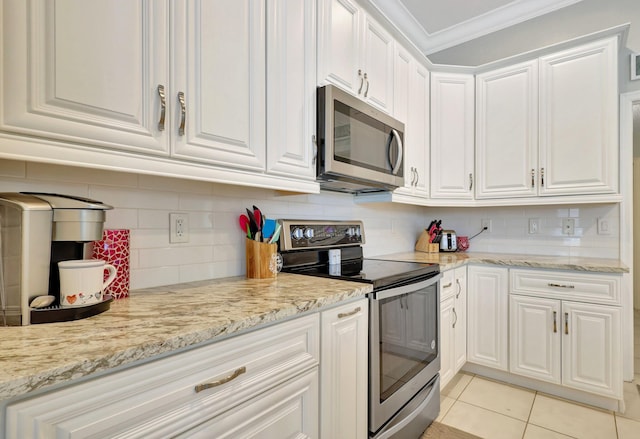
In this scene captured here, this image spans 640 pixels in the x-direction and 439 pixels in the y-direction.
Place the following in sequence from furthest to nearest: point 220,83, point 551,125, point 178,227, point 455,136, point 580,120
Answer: point 455,136 → point 551,125 → point 580,120 → point 178,227 → point 220,83

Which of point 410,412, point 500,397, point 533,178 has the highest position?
point 533,178

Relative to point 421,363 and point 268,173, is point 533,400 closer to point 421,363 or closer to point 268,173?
point 421,363

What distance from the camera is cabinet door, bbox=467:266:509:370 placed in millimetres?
2275

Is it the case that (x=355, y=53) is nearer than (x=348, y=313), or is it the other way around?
(x=348, y=313)

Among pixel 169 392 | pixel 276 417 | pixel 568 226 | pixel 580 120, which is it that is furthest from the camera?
pixel 568 226

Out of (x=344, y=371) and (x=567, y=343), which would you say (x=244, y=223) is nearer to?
(x=344, y=371)

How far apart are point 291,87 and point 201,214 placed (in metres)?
Answer: 0.68

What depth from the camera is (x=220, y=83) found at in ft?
3.76

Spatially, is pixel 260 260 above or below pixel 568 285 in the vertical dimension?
above

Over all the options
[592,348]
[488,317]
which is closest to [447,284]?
[488,317]

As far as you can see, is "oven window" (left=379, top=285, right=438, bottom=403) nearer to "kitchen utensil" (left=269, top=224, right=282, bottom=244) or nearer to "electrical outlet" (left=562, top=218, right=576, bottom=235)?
"kitchen utensil" (left=269, top=224, right=282, bottom=244)

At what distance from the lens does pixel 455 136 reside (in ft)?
8.81

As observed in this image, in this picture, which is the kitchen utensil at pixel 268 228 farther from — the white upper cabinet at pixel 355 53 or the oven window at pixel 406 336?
the white upper cabinet at pixel 355 53

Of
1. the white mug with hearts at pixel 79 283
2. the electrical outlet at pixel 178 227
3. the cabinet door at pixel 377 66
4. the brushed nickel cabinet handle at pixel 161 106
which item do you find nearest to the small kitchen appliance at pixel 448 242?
the cabinet door at pixel 377 66
